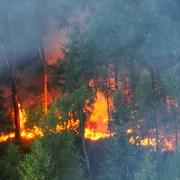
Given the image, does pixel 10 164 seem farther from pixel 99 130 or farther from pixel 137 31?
pixel 137 31

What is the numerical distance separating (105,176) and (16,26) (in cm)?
829

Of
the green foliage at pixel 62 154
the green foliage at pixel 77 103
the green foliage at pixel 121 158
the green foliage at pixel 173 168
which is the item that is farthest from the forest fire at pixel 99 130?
the green foliage at pixel 62 154

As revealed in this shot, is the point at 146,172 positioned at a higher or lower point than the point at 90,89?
lower

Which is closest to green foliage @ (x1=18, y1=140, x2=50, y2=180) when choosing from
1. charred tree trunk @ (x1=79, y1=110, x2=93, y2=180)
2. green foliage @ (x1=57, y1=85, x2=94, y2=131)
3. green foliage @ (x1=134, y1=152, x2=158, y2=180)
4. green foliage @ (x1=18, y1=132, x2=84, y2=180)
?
green foliage @ (x1=18, y1=132, x2=84, y2=180)

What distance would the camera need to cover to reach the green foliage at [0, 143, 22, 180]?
58.6ft

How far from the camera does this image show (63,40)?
2453 centimetres

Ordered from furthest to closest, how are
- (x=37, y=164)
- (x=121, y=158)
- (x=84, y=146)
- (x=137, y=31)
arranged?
(x=137, y=31), (x=84, y=146), (x=121, y=158), (x=37, y=164)

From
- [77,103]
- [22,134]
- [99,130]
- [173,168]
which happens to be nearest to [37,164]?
[77,103]

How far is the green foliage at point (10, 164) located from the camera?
17875 millimetres

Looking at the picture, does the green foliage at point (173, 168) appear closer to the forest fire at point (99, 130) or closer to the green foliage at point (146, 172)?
the green foliage at point (146, 172)

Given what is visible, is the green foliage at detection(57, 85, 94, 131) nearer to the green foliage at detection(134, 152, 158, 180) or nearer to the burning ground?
the burning ground

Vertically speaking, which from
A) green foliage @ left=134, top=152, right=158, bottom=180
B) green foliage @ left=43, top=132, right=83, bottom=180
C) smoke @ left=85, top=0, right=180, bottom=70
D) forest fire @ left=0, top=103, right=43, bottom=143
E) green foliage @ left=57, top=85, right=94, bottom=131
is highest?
smoke @ left=85, top=0, right=180, bottom=70

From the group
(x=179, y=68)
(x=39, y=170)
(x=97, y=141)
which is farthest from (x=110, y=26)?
(x=39, y=170)

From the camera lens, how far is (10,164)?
18016mm
